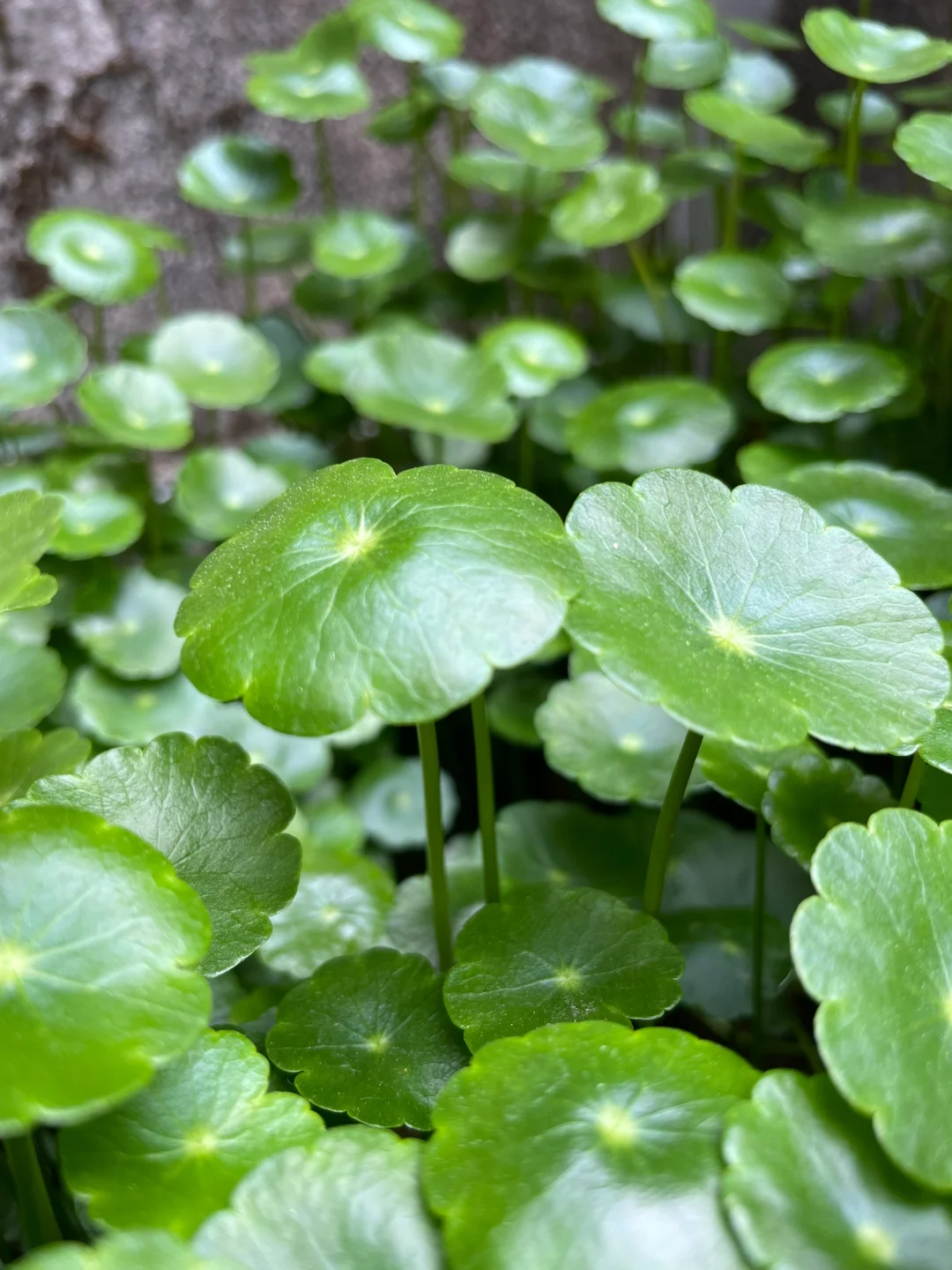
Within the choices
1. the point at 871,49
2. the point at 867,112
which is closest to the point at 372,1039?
the point at 871,49

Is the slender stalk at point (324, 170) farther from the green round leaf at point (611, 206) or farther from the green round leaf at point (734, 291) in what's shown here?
the green round leaf at point (734, 291)

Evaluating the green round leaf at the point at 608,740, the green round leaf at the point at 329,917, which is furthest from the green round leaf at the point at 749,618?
the green round leaf at the point at 329,917

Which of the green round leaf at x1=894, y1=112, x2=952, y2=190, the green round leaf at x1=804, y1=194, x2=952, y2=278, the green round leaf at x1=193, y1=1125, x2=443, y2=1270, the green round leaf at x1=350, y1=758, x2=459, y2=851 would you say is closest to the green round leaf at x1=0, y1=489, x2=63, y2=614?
the green round leaf at x1=193, y1=1125, x2=443, y2=1270

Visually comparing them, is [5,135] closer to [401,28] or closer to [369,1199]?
[401,28]

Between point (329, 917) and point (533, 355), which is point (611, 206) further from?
point (329, 917)

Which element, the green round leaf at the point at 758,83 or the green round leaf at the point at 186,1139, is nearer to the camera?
the green round leaf at the point at 186,1139
